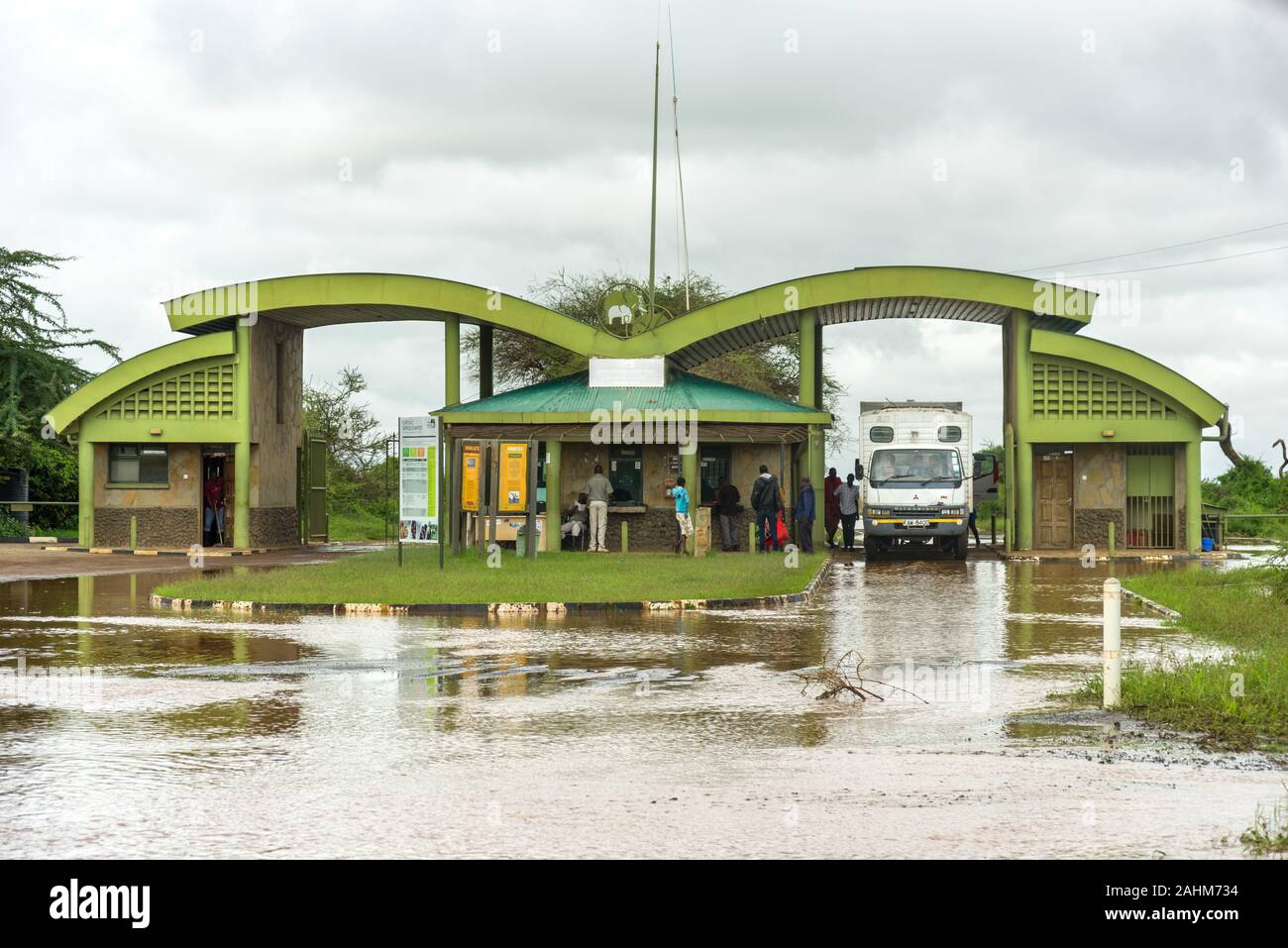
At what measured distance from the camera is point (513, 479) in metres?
27.9

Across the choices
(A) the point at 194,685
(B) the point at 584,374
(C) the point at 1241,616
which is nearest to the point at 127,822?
(A) the point at 194,685

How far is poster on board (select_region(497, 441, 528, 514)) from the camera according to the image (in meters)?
27.8

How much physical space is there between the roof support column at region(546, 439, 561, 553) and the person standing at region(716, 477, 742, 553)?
3.19 m

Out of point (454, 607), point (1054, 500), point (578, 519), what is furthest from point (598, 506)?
point (454, 607)

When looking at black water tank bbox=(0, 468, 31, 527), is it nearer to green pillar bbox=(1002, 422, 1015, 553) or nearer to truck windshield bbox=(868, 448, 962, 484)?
truck windshield bbox=(868, 448, 962, 484)

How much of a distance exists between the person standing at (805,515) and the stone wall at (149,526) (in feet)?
49.8

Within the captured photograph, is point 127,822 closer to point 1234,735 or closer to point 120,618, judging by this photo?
point 1234,735

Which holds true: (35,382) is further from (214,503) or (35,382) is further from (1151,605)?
(1151,605)

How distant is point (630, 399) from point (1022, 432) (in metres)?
9.52

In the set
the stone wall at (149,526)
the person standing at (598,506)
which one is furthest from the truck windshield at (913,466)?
the stone wall at (149,526)

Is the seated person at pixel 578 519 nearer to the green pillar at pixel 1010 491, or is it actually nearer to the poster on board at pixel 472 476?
the poster on board at pixel 472 476

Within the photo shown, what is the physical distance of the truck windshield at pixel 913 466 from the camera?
31.4 meters

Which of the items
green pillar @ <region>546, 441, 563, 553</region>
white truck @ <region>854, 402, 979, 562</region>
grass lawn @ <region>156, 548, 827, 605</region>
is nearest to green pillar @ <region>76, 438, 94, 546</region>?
grass lawn @ <region>156, 548, 827, 605</region>

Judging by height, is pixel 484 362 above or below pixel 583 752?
above
